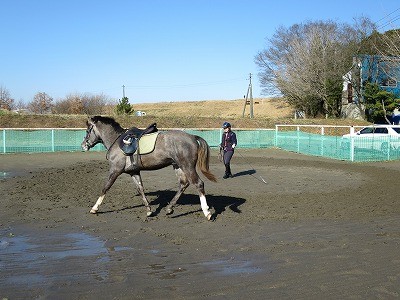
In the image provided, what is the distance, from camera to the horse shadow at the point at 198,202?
31.0 ft

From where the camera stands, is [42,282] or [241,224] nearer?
[42,282]

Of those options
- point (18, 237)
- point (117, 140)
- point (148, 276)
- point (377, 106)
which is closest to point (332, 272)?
point (148, 276)

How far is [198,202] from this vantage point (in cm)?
1029

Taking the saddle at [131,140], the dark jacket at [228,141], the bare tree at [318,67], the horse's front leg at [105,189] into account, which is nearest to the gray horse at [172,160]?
the horse's front leg at [105,189]

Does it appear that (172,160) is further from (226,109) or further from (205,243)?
(226,109)

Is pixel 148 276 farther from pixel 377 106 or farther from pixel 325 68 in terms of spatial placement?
pixel 325 68

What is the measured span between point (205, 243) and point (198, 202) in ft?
11.3

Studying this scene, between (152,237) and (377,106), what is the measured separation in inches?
1574

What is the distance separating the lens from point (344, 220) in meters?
8.50

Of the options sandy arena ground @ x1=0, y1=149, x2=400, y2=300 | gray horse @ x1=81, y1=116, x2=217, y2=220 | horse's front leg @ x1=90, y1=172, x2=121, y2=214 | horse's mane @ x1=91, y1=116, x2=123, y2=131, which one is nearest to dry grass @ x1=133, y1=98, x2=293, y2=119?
sandy arena ground @ x1=0, y1=149, x2=400, y2=300

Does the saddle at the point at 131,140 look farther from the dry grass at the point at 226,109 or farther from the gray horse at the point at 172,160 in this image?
the dry grass at the point at 226,109

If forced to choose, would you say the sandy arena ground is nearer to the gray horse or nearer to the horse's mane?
the gray horse

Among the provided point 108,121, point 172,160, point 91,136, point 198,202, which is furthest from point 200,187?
point 91,136

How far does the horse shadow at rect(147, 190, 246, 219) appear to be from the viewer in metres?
9.43
